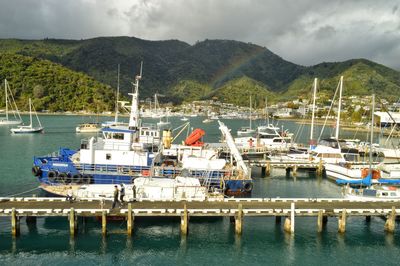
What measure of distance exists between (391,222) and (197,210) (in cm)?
1642

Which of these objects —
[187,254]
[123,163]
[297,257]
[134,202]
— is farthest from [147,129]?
[297,257]

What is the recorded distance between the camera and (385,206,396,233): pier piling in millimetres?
31312

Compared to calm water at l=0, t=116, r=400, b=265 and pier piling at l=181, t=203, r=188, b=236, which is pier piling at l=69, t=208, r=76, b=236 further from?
pier piling at l=181, t=203, r=188, b=236

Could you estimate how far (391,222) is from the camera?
105 ft

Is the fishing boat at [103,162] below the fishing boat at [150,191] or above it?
above

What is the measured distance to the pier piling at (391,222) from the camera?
3131 centimetres

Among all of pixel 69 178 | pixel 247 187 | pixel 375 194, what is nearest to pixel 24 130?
pixel 69 178

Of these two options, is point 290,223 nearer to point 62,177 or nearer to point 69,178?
point 69,178

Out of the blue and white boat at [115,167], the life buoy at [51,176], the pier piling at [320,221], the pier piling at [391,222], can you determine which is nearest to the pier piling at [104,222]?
the blue and white boat at [115,167]

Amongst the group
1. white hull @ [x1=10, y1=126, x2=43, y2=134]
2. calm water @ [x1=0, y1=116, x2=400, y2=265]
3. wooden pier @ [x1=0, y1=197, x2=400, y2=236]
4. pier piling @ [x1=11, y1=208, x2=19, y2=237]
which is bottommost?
calm water @ [x1=0, y1=116, x2=400, y2=265]

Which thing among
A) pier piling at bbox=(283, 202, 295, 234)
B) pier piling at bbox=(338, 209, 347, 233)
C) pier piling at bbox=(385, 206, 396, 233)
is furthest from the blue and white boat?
pier piling at bbox=(385, 206, 396, 233)

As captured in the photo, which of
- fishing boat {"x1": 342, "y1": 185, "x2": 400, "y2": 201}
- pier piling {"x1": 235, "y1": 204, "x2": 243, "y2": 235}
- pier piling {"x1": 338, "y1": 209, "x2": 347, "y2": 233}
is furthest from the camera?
fishing boat {"x1": 342, "y1": 185, "x2": 400, "y2": 201}

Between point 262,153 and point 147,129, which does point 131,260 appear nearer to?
point 147,129

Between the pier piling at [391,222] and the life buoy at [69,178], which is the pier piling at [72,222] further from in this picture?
the pier piling at [391,222]
